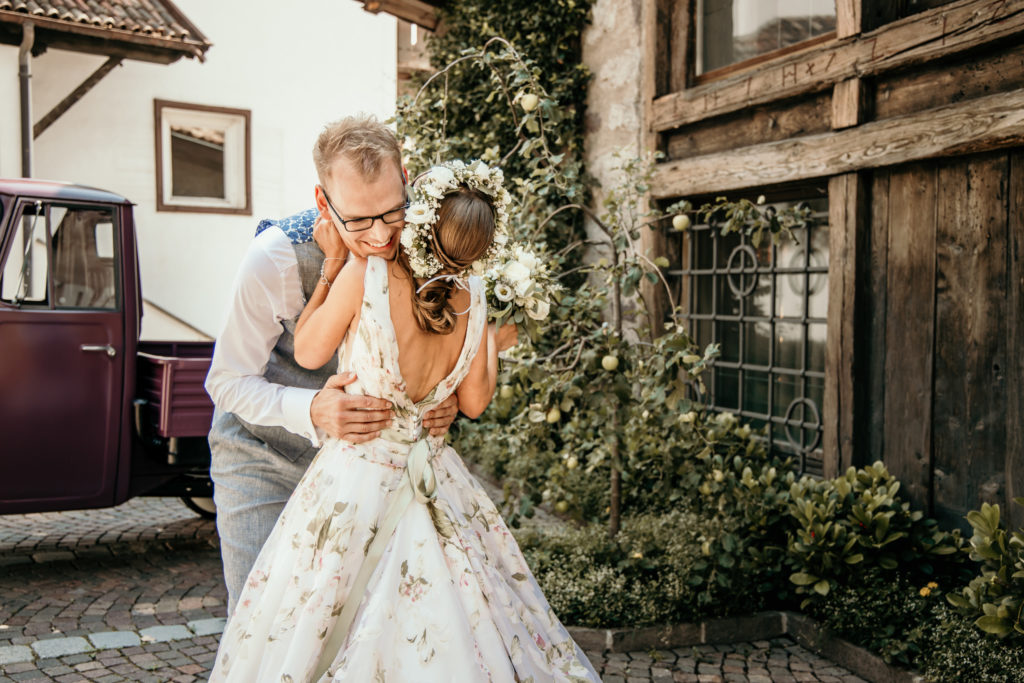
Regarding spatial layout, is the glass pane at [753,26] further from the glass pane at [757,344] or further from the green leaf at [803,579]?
the green leaf at [803,579]

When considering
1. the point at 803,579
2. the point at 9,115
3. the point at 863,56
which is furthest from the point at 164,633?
the point at 9,115

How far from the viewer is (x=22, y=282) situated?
4875mm

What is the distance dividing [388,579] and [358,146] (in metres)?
1.05

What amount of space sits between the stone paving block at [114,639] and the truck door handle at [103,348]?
165cm

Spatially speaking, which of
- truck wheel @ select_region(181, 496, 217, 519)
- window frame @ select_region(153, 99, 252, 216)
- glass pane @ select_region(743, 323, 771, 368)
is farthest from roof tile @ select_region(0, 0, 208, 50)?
glass pane @ select_region(743, 323, 771, 368)

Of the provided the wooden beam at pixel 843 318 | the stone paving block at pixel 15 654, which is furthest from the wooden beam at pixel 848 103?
the stone paving block at pixel 15 654

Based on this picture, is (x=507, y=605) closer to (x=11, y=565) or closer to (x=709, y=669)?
(x=709, y=669)

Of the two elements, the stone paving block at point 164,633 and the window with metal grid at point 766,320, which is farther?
the window with metal grid at point 766,320

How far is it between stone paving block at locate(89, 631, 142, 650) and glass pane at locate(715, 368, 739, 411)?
370cm

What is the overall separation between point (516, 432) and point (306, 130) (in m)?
9.08

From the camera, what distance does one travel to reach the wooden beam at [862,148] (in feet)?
12.2

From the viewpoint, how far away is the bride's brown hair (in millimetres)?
2203

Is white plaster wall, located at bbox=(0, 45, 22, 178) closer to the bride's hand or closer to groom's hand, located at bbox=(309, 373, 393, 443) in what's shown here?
the bride's hand

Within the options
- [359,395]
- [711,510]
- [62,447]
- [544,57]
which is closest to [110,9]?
[544,57]
